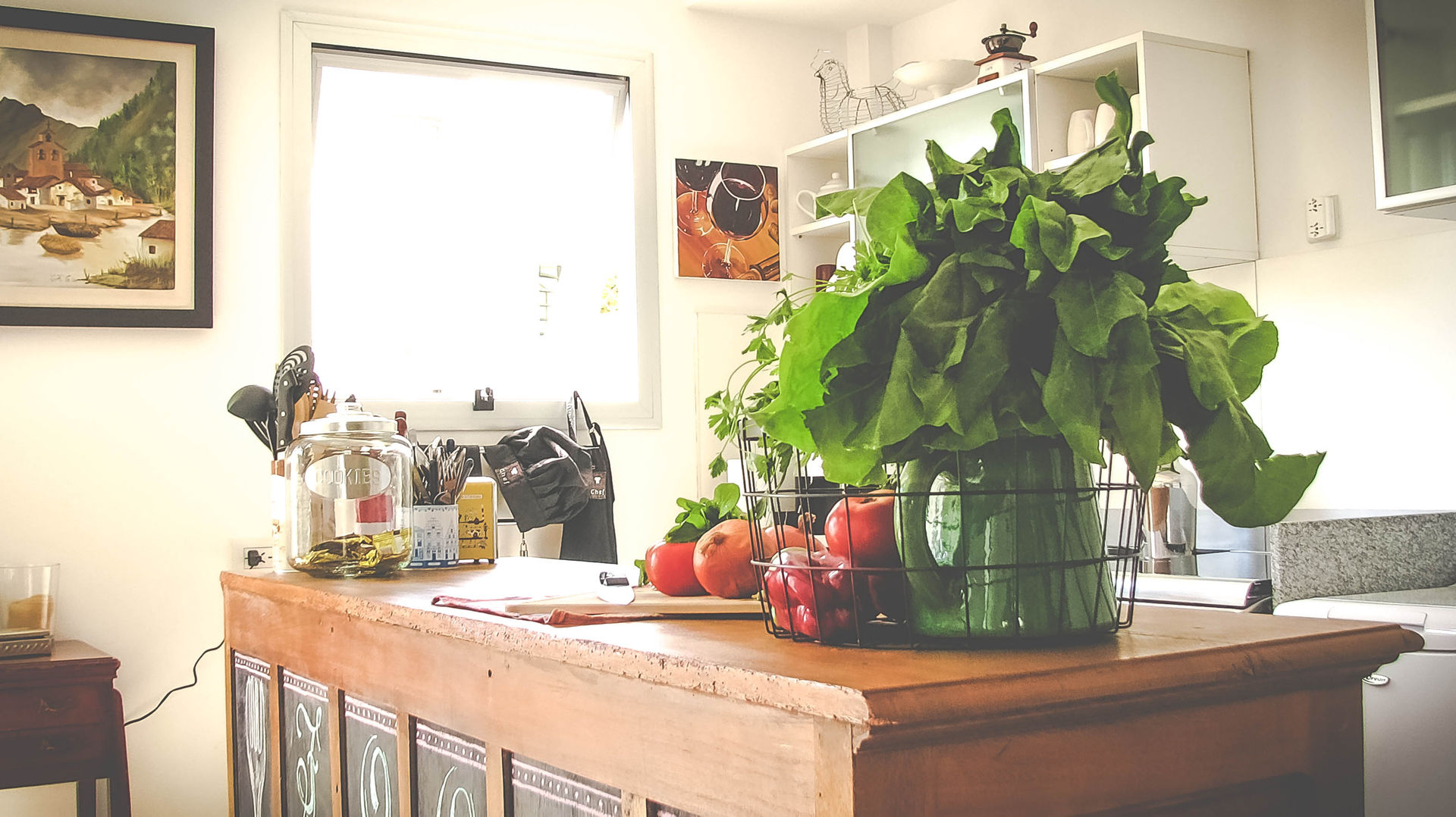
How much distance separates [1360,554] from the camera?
238cm

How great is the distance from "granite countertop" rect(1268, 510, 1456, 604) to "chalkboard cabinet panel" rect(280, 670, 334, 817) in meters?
1.71

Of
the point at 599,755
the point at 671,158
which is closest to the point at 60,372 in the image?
the point at 671,158

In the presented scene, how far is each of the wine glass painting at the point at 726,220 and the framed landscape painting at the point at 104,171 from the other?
1.53 m

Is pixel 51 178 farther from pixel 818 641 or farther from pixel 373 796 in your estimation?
pixel 818 641

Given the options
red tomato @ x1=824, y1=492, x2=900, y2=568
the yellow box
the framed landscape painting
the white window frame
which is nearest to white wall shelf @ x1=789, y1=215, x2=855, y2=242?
the white window frame

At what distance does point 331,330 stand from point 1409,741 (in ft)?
10.2

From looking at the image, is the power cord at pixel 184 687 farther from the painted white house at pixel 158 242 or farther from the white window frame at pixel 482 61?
the painted white house at pixel 158 242

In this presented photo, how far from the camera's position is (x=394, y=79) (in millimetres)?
3922

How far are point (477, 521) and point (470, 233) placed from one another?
216 centimetres

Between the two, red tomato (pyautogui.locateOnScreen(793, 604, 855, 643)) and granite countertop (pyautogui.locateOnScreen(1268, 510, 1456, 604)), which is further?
granite countertop (pyautogui.locateOnScreen(1268, 510, 1456, 604))

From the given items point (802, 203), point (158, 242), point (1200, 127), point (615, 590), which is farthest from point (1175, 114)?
point (158, 242)

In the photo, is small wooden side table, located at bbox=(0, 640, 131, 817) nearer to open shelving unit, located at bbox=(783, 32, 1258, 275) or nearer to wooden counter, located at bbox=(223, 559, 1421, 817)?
wooden counter, located at bbox=(223, 559, 1421, 817)

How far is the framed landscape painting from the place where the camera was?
321cm

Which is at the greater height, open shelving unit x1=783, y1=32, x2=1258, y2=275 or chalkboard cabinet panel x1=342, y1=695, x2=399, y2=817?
open shelving unit x1=783, y1=32, x2=1258, y2=275
